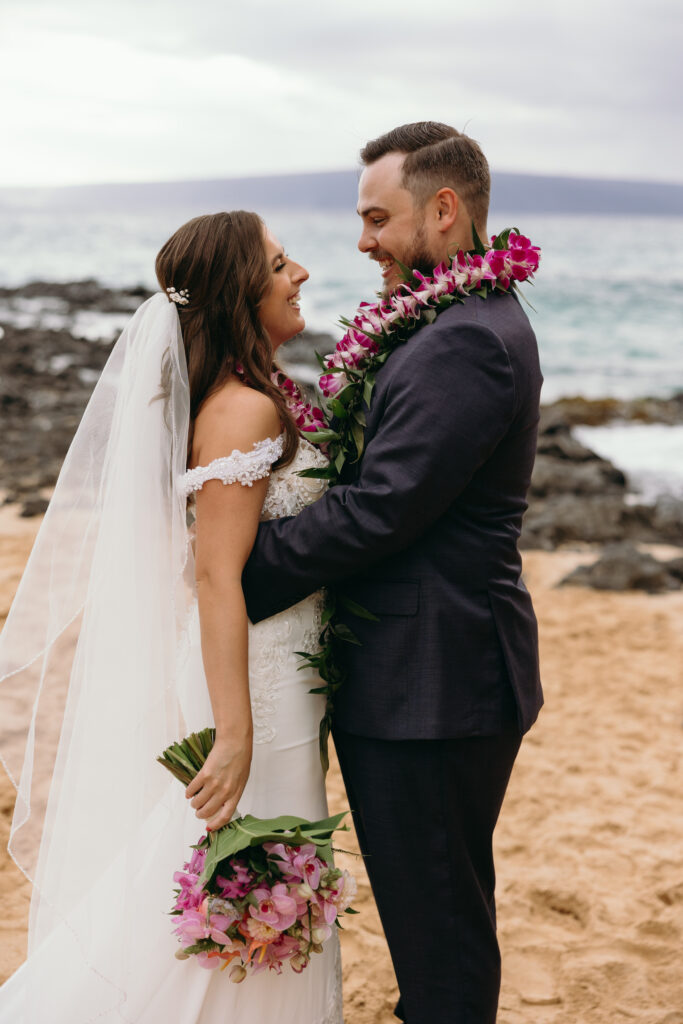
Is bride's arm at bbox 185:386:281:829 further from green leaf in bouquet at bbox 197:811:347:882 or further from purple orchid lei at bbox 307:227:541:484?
purple orchid lei at bbox 307:227:541:484

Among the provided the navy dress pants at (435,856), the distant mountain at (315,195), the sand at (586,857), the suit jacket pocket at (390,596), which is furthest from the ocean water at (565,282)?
the distant mountain at (315,195)

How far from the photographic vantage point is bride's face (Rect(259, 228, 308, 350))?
8.90 ft

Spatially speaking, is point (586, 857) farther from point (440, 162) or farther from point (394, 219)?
point (440, 162)

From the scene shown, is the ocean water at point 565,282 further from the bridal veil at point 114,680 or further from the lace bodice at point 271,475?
the bridal veil at point 114,680

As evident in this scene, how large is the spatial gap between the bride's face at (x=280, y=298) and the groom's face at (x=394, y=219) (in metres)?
0.24

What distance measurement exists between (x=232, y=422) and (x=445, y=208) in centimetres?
86

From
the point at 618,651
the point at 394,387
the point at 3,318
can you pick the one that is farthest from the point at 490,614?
the point at 3,318

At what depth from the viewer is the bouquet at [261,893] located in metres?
2.29

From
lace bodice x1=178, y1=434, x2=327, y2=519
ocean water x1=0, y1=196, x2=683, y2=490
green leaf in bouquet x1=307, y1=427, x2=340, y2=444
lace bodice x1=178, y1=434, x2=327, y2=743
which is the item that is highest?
green leaf in bouquet x1=307, y1=427, x2=340, y2=444

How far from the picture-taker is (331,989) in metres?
2.83

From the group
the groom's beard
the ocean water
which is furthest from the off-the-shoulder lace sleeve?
the ocean water

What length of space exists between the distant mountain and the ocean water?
19.3 m

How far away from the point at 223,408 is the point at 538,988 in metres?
2.52

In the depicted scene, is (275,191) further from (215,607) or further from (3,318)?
(215,607)
